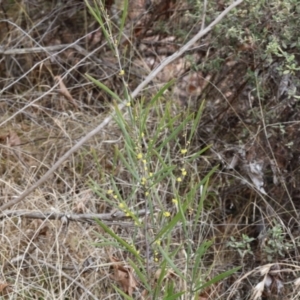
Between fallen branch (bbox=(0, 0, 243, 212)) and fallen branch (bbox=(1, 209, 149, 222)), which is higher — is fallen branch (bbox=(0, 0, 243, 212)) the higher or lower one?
the higher one

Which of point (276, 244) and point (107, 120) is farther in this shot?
point (276, 244)

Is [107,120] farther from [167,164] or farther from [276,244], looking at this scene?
[276,244]

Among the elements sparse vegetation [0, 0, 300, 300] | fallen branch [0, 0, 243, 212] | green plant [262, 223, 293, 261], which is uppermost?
fallen branch [0, 0, 243, 212]

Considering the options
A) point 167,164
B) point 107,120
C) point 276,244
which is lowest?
A: point 276,244

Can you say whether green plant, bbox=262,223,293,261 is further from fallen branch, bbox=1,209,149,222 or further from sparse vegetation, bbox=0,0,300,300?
fallen branch, bbox=1,209,149,222

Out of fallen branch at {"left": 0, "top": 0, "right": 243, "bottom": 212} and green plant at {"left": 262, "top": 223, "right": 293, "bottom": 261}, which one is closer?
fallen branch at {"left": 0, "top": 0, "right": 243, "bottom": 212}

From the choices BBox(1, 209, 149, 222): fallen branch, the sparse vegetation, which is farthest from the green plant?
BBox(1, 209, 149, 222): fallen branch

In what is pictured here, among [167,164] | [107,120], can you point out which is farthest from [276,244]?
[107,120]

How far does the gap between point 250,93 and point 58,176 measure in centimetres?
73

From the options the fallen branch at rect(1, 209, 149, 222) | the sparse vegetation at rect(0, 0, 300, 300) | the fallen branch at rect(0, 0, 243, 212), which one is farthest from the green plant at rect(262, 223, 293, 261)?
the fallen branch at rect(0, 0, 243, 212)

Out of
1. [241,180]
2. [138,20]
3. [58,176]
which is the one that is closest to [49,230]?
[58,176]

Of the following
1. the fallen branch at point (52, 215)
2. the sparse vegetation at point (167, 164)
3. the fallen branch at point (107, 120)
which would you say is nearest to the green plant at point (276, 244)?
the sparse vegetation at point (167, 164)

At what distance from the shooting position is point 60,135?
265 centimetres

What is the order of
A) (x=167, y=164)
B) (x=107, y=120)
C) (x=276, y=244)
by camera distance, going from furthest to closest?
(x=167, y=164) < (x=276, y=244) < (x=107, y=120)
